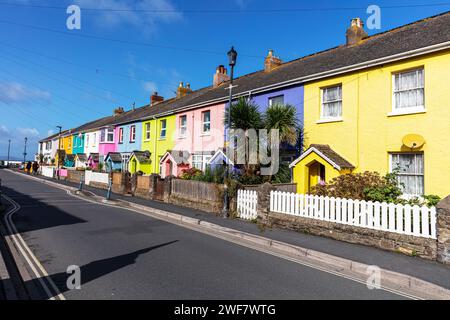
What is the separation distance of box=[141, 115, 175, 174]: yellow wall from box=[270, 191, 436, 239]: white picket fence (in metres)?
14.8

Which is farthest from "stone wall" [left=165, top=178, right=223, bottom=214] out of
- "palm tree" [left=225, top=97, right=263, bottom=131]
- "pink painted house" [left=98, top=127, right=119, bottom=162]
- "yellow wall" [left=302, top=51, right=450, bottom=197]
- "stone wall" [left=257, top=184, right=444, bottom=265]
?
"pink painted house" [left=98, top=127, right=119, bottom=162]

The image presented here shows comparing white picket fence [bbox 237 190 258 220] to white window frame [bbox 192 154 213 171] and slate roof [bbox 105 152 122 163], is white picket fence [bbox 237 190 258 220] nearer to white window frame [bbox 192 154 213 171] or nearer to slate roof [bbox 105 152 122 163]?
white window frame [bbox 192 154 213 171]

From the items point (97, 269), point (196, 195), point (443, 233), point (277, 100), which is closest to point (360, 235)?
point (443, 233)

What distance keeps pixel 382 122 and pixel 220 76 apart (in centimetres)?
1683

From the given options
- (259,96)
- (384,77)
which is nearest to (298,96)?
(259,96)

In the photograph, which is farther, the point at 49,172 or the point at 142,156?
the point at 49,172

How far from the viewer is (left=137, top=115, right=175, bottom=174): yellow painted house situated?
2408 centimetres

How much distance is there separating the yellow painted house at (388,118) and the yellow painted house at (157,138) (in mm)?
12727

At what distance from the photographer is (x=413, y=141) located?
10.4 meters

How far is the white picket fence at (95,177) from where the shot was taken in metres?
24.9

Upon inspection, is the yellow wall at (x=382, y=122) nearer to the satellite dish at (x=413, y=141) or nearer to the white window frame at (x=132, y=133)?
the satellite dish at (x=413, y=141)

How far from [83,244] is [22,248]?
1.34 m

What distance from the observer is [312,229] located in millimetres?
9352

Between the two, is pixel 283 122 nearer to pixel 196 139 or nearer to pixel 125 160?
pixel 196 139
